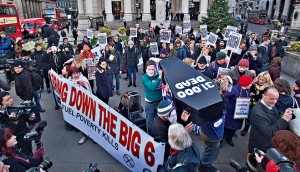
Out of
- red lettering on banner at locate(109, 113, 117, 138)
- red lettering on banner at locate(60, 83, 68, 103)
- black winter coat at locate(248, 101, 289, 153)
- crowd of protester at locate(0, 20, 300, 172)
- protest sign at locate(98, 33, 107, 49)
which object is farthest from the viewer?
protest sign at locate(98, 33, 107, 49)

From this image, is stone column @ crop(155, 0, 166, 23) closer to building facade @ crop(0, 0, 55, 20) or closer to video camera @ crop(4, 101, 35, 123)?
video camera @ crop(4, 101, 35, 123)

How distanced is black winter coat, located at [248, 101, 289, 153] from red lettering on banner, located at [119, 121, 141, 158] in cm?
186

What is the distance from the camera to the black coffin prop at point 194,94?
3.01m

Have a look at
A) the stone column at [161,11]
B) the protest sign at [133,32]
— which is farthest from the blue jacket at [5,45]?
the stone column at [161,11]

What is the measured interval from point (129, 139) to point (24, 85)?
142 inches

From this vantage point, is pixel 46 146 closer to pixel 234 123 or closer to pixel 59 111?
pixel 59 111

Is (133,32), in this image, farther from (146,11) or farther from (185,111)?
(146,11)

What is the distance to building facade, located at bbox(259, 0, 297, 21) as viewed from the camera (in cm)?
4512

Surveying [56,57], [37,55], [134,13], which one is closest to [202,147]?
[56,57]

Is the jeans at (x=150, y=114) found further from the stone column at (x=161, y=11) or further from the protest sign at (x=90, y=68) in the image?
the stone column at (x=161, y=11)

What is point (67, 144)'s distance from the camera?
5.36 meters

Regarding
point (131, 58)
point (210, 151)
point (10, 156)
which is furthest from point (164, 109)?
point (131, 58)

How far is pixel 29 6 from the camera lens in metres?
54.4

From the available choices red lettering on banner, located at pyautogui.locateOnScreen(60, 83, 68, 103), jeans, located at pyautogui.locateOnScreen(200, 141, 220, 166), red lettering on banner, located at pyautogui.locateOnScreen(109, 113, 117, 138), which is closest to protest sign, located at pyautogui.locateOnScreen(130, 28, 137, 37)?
red lettering on banner, located at pyautogui.locateOnScreen(60, 83, 68, 103)
